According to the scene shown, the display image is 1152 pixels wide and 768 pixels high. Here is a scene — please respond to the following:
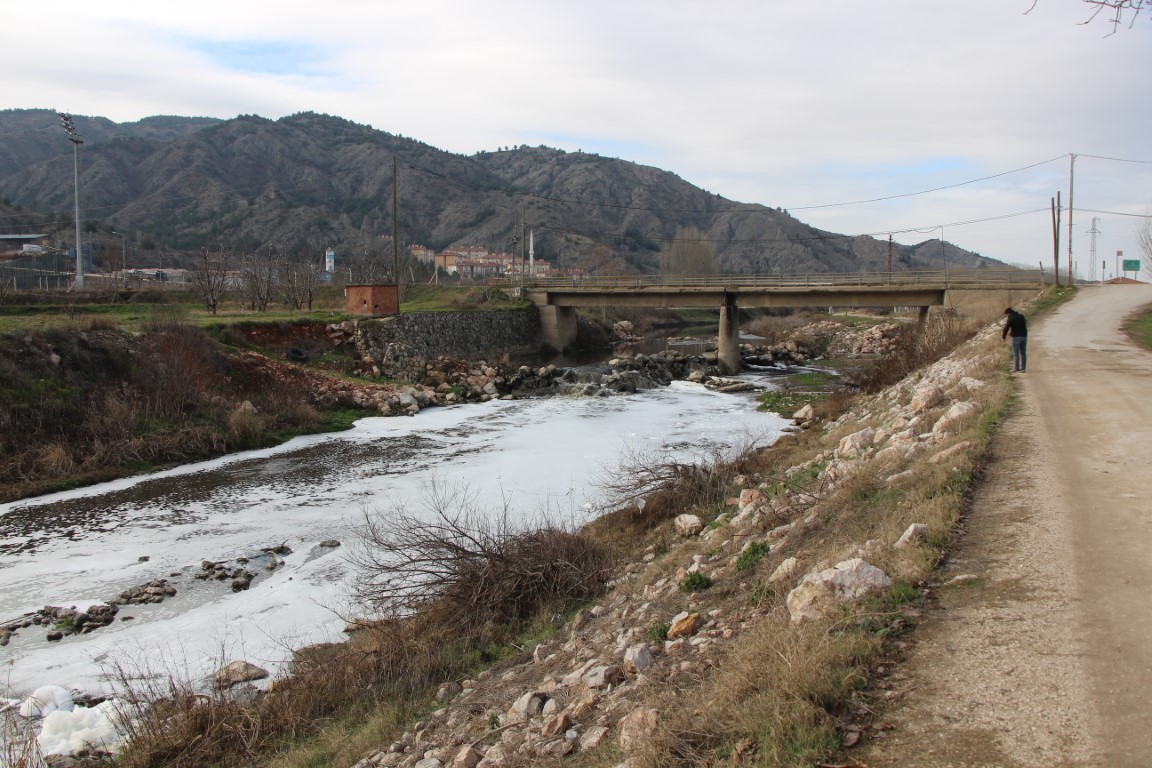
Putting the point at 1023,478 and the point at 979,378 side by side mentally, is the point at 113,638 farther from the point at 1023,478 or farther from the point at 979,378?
the point at 979,378

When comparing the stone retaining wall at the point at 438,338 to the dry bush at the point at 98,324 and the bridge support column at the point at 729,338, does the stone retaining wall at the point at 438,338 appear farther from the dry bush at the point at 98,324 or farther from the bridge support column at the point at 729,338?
the bridge support column at the point at 729,338

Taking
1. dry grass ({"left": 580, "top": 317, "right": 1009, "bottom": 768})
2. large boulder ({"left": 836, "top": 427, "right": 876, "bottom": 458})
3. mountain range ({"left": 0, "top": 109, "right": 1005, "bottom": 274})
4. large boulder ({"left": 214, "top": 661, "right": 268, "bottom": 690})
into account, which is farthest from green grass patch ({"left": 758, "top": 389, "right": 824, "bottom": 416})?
mountain range ({"left": 0, "top": 109, "right": 1005, "bottom": 274})

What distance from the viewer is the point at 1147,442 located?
34.0 feet

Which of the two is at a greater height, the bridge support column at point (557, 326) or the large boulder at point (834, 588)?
the bridge support column at point (557, 326)

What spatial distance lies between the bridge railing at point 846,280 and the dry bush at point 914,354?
10.5 meters

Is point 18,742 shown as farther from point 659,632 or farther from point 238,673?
point 659,632

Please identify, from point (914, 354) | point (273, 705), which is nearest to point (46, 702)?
point (273, 705)

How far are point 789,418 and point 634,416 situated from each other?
5.64 meters

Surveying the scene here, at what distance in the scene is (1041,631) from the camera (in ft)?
17.3

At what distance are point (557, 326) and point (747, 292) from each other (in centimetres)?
1551

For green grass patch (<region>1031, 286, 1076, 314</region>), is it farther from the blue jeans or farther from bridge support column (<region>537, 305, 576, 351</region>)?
bridge support column (<region>537, 305, 576, 351</region>)

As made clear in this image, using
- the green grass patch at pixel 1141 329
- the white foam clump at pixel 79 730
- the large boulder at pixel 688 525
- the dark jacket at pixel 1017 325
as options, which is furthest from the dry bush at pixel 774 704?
the green grass patch at pixel 1141 329

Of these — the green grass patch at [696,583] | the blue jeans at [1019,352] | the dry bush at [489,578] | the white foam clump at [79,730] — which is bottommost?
the white foam clump at [79,730]

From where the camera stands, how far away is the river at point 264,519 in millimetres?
10180
